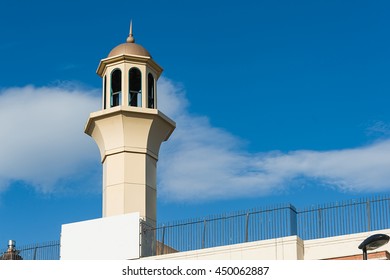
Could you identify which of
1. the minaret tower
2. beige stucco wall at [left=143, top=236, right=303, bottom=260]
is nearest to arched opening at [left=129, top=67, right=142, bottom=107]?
the minaret tower

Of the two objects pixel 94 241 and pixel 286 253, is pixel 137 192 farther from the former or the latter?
pixel 286 253

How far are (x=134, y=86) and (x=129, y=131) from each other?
2802 mm

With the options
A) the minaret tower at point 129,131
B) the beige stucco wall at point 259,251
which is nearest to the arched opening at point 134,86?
the minaret tower at point 129,131

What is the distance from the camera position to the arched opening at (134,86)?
34844mm

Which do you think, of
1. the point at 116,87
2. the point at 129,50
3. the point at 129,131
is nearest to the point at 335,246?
the point at 129,131

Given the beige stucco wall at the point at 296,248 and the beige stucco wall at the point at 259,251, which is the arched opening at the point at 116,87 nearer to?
the beige stucco wall at the point at 259,251

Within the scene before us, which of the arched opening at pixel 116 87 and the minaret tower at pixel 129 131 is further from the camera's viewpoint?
the arched opening at pixel 116 87

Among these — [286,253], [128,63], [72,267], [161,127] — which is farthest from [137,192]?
[72,267]

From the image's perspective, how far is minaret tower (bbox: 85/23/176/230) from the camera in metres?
32.7

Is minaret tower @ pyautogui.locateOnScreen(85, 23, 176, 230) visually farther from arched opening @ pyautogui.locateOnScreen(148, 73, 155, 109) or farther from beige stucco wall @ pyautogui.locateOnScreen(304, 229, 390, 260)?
beige stucco wall @ pyautogui.locateOnScreen(304, 229, 390, 260)

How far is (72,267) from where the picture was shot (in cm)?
1450

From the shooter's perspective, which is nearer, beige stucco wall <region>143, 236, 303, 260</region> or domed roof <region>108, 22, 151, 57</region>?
beige stucco wall <region>143, 236, 303, 260</region>

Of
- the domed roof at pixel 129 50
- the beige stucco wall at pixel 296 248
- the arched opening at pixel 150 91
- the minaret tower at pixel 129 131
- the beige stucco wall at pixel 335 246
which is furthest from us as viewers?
the arched opening at pixel 150 91

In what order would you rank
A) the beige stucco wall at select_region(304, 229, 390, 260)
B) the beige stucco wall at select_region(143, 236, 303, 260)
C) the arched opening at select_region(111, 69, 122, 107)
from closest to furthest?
the beige stucco wall at select_region(304, 229, 390, 260) < the beige stucco wall at select_region(143, 236, 303, 260) < the arched opening at select_region(111, 69, 122, 107)
